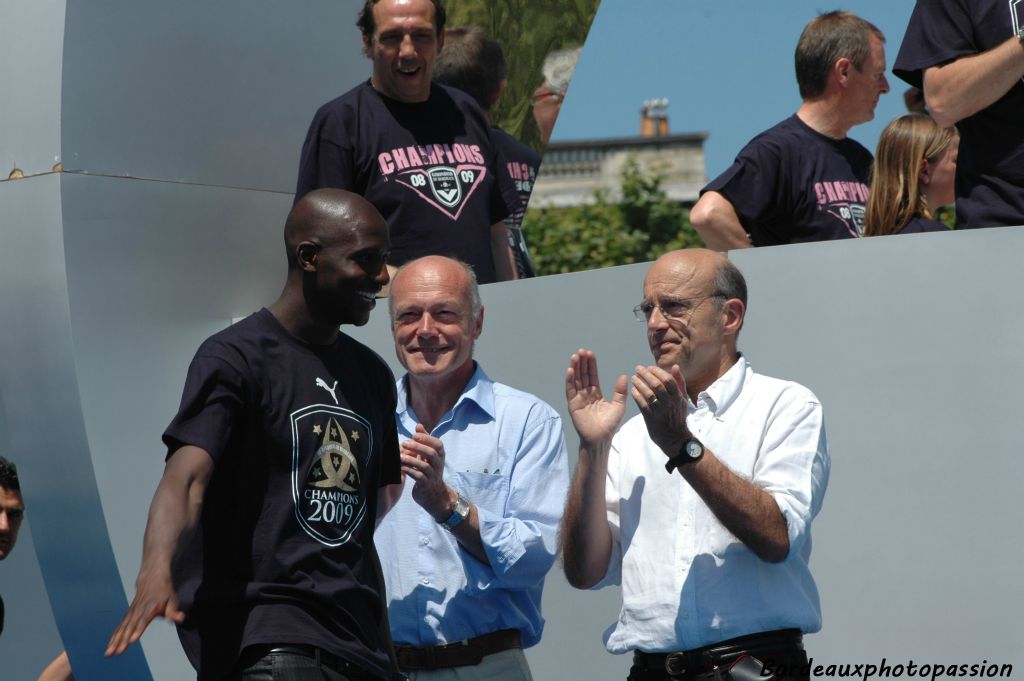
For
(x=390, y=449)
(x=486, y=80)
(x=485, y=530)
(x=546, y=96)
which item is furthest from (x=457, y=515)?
(x=546, y=96)

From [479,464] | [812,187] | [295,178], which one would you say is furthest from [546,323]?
[295,178]

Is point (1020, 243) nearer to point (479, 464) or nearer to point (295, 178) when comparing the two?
point (479, 464)

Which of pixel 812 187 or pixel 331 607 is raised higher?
pixel 812 187

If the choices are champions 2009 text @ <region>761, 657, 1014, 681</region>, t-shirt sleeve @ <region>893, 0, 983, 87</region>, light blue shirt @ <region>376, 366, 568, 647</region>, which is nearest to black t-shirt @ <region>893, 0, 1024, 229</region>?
t-shirt sleeve @ <region>893, 0, 983, 87</region>

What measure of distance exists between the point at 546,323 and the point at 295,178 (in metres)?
1.44

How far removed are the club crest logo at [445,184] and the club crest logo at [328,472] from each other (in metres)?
1.58

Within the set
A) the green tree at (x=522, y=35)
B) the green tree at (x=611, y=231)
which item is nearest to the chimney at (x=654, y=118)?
the green tree at (x=611, y=231)

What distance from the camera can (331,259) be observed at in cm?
339

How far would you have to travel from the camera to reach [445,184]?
4867 millimetres

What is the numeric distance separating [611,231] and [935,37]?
20.9m

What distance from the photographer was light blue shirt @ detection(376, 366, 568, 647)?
3818 mm

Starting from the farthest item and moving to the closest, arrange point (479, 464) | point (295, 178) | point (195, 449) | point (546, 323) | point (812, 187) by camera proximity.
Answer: point (295, 178) < point (812, 187) < point (546, 323) < point (479, 464) < point (195, 449)

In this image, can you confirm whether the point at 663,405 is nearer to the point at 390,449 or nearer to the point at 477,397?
the point at 390,449

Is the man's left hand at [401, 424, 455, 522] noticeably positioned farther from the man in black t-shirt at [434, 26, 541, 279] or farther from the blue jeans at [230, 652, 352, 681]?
the man in black t-shirt at [434, 26, 541, 279]
